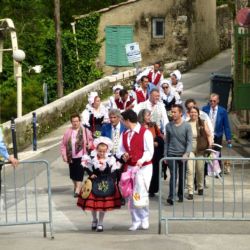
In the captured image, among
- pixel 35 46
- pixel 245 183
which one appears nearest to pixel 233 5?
pixel 245 183

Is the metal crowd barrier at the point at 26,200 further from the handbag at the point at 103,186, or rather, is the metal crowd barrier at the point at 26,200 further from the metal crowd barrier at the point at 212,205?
the metal crowd barrier at the point at 212,205

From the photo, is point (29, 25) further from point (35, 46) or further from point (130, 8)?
point (130, 8)

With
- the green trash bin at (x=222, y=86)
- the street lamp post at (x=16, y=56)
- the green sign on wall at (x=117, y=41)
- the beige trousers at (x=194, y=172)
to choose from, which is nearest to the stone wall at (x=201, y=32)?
the green sign on wall at (x=117, y=41)

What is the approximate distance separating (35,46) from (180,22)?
26.4 ft

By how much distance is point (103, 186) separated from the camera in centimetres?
1178

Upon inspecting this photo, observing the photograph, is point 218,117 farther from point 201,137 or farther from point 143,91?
point 143,91

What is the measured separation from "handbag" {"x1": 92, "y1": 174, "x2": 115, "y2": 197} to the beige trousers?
1890 mm

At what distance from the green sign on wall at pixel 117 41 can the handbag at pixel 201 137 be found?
2385 cm

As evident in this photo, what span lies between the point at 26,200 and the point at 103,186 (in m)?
1.70

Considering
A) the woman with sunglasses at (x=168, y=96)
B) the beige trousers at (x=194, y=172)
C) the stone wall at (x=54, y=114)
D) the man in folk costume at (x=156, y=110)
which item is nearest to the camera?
the beige trousers at (x=194, y=172)

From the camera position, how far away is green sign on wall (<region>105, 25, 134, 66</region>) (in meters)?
38.2

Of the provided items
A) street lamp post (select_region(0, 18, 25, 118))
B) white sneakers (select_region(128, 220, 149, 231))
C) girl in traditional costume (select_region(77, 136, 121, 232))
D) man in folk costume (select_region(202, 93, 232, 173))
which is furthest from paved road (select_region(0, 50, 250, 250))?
street lamp post (select_region(0, 18, 25, 118))

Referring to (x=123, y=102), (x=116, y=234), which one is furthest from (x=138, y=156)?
(x=123, y=102)

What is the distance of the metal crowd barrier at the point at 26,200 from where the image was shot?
11.7 m
